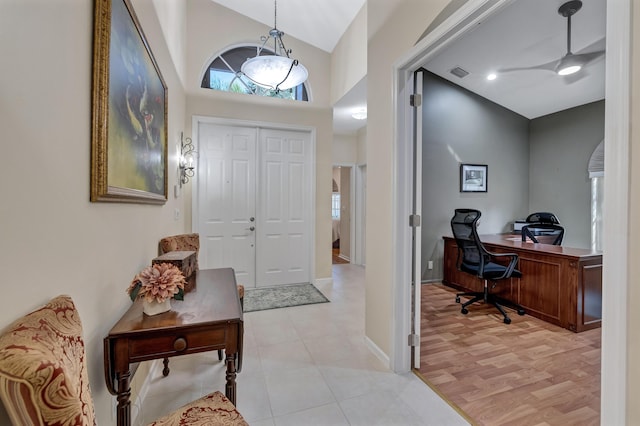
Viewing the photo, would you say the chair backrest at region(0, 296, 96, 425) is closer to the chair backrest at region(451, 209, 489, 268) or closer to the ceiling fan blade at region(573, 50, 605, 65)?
the chair backrest at region(451, 209, 489, 268)

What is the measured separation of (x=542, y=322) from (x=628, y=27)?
3.16 metres

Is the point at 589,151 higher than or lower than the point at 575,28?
lower

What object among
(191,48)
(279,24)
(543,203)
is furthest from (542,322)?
(191,48)

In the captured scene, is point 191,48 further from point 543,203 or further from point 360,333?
point 543,203

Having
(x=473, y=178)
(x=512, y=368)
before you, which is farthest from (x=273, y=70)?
(x=473, y=178)

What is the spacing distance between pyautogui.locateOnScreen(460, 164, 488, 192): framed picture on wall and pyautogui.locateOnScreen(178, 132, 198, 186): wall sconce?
408 cm

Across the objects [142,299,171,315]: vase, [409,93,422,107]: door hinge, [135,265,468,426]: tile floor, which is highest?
[409,93,422,107]: door hinge

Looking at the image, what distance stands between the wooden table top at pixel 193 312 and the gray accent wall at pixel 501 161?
145 inches

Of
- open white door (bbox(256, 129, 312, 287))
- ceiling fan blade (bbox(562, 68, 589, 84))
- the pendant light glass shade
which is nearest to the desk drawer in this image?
the pendant light glass shade

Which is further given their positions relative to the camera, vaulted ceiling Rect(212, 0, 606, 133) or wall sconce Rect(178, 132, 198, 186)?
wall sconce Rect(178, 132, 198, 186)

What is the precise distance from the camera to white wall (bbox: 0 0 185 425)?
0.75m

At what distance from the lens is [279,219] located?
4.41m

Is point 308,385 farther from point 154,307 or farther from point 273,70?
point 273,70

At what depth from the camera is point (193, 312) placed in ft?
4.61
